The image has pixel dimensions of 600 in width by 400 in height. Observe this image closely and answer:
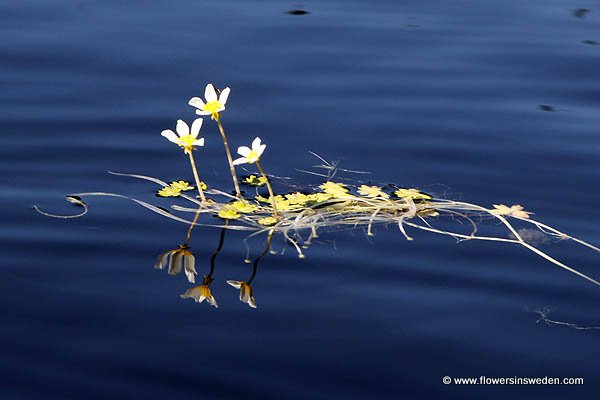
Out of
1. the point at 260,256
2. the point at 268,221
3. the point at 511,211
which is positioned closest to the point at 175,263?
the point at 260,256

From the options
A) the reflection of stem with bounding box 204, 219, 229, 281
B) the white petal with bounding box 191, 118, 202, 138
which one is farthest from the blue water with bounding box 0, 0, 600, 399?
the white petal with bounding box 191, 118, 202, 138

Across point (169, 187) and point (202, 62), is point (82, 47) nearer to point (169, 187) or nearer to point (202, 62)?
point (202, 62)

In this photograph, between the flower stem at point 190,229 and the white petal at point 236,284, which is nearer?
the white petal at point 236,284

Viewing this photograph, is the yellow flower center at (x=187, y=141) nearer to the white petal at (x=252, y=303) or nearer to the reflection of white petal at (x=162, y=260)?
the reflection of white petal at (x=162, y=260)

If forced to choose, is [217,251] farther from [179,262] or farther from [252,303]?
[252,303]

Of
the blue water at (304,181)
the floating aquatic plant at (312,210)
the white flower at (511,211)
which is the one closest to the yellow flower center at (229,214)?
the floating aquatic plant at (312,210)

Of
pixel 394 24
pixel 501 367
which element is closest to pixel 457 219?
pixel 501 367
